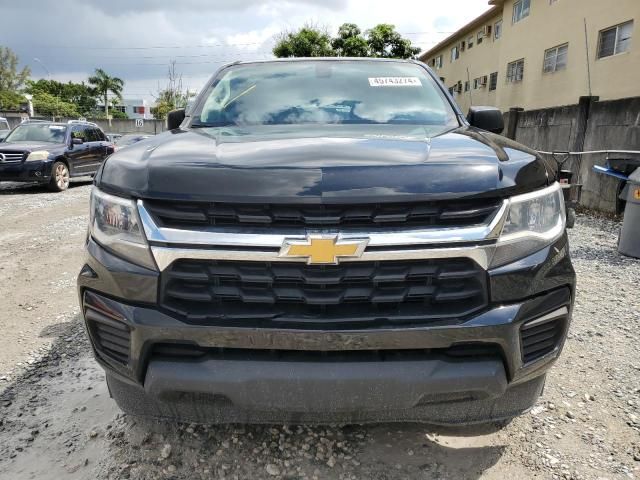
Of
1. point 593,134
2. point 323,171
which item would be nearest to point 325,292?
point 323,171

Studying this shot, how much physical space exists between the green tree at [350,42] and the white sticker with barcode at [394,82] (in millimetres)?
29466

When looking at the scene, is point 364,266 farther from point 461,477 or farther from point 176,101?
point 176,101

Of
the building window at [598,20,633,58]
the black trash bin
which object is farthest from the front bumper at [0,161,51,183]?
the building window at [598,20,633,58]

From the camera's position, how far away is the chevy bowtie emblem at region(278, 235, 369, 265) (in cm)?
154

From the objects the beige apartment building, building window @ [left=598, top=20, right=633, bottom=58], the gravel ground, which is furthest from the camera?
the beige apartment building

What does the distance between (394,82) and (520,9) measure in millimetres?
22974

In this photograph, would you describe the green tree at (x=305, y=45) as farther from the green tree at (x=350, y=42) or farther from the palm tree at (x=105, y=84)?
the palm tree at (x=105, y=84)

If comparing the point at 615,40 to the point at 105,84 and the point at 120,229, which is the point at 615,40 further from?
the point at 105,84

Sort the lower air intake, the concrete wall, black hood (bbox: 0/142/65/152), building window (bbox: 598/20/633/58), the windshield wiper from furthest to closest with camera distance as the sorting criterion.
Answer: building window (bbox: 598/20/633/58) < black hood (bbox: 0/142/65/152) < the concrete wall < the windshield wiper < the lower air intake

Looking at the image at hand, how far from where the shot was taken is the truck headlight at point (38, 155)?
1099 centimetres

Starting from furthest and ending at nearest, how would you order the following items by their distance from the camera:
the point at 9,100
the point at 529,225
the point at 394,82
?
the point at 9,100
the point at 394,82
the point at 529,225

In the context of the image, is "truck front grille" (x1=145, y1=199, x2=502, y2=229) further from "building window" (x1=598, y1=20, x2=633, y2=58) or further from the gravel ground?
"building window" (x1=598, y1=20, x2=633, y2=58)

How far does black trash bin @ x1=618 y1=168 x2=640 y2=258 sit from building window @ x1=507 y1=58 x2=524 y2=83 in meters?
18.6

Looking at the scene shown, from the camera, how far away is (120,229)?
1682 millimetres
